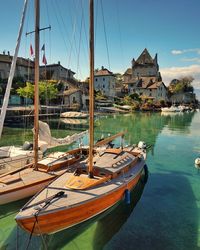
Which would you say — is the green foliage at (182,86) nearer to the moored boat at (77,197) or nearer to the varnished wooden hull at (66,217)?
the moored boat at (77,197)

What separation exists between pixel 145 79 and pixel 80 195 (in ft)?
344

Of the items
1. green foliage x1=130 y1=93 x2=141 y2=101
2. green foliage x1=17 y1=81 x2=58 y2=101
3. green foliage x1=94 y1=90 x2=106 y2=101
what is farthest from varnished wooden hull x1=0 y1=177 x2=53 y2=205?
green foliage x1=130 y1=93 x2=141 y2=101

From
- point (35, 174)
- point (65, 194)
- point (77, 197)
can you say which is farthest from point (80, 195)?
point (35, 174)

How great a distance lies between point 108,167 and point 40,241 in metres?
5.52

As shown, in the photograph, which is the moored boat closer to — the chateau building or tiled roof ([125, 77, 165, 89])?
the chateau building

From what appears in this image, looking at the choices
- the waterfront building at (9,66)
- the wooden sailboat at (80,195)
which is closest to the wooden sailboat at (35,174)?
the wooden sailboat at (80,195)

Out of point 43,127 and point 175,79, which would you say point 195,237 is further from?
point 175,79

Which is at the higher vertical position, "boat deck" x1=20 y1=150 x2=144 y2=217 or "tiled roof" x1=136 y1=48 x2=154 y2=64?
"tiled roof" x1=136 y1=48 x2=154 y2=64

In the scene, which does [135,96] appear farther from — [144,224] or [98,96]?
[144,224]

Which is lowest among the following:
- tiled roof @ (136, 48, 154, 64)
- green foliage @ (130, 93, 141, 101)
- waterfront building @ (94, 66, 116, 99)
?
green foliage @ (130, 93, 141, 101)

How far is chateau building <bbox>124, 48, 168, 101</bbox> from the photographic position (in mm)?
105625

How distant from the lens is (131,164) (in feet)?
53.5

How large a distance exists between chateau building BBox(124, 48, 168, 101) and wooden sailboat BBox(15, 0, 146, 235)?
91.5m

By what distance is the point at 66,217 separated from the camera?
1027 cm
